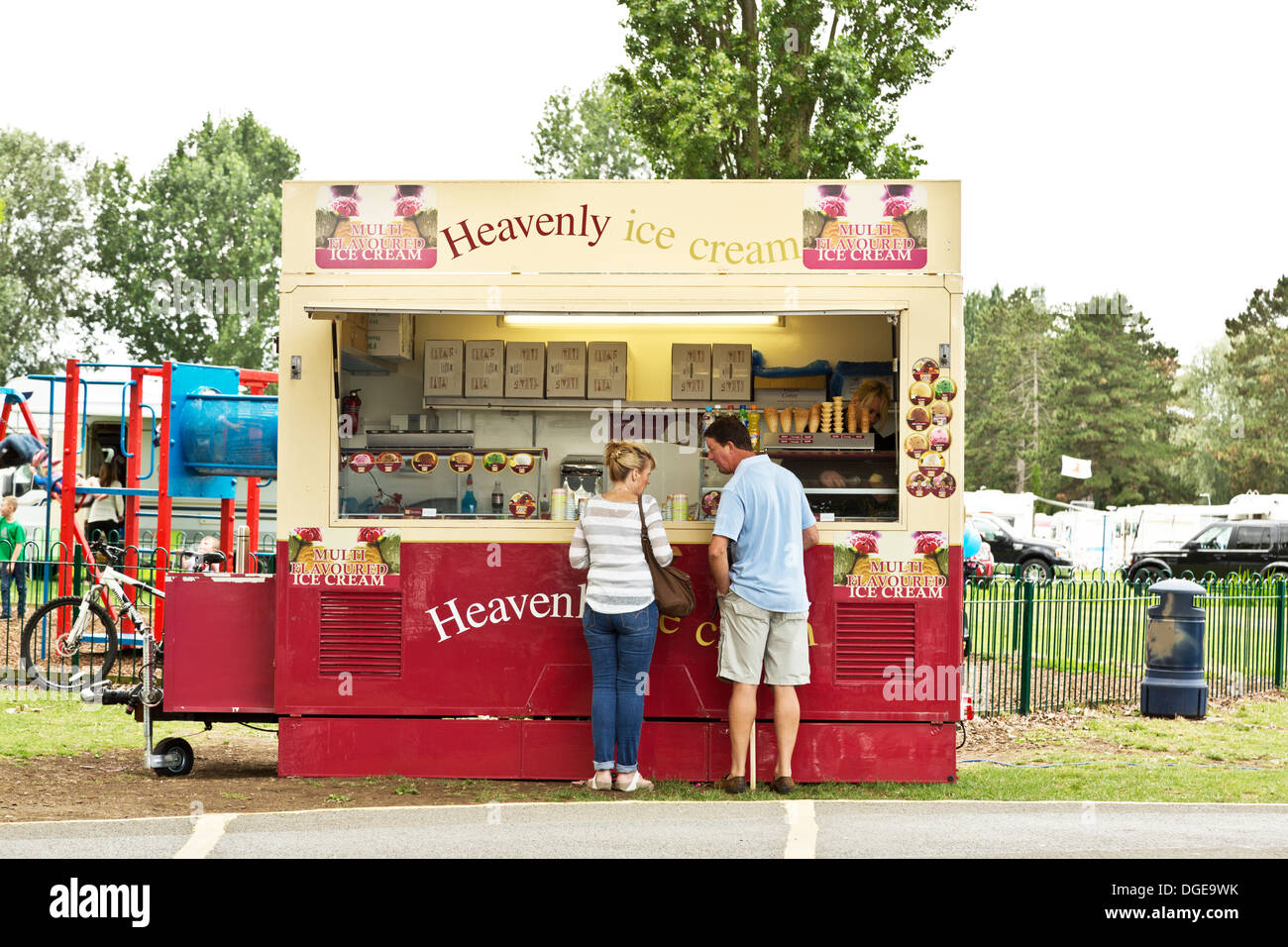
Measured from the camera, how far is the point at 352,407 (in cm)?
812

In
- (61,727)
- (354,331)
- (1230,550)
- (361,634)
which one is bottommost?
(61,727)

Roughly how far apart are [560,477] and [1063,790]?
3593 millimetres

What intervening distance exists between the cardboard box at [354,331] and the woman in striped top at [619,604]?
70.2 inches

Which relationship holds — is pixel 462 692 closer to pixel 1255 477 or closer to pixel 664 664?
pixel 664 664

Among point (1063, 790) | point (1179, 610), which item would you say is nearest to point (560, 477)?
point (1063, 790)

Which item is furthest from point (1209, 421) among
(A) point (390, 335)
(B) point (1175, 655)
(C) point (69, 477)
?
(A) point (390, 335)

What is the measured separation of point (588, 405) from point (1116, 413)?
58.5 meters

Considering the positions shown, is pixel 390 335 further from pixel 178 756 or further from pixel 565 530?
pixel 178 756

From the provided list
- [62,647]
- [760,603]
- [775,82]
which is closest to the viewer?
[760,603]

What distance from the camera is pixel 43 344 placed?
49.2 m

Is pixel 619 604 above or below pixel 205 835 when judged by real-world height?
above

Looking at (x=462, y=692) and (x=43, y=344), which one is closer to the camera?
(x=462, y=692)

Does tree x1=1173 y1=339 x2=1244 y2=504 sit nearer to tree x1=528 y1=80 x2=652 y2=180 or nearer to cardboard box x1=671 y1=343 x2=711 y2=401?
tree x1=528 y1=80 x2=652 y2=180

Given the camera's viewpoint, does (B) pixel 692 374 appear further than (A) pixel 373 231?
Yes
